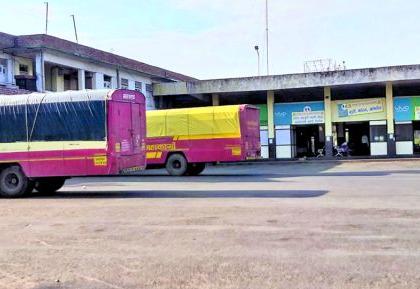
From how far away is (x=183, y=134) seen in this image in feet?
83.8

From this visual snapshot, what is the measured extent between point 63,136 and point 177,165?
10.7 meters

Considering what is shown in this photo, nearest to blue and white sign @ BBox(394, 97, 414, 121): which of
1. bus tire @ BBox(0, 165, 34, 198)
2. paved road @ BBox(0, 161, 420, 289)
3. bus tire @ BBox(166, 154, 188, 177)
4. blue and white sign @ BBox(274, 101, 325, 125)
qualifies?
blue and white sign @ BBox(274, 101, 325, 125)

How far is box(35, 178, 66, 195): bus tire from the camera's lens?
16.9m

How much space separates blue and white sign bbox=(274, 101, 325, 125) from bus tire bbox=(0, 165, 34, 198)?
26915mm

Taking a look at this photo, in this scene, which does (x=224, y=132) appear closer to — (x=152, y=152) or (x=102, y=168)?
(x=152, y=152)

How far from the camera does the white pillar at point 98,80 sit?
113 feet

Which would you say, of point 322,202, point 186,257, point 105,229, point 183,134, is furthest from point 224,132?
point 186,257

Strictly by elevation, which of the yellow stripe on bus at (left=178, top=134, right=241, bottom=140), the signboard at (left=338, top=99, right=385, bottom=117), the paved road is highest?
the signboard at (left=338, top=99, right=385, bottom=117)

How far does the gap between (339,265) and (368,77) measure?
3233cm

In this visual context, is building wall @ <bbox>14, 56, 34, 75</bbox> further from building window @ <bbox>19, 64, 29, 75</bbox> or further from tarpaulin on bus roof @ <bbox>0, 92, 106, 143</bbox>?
tarpaulin on bus roof @ <bbox>0, 92, 106, 143</bbox>

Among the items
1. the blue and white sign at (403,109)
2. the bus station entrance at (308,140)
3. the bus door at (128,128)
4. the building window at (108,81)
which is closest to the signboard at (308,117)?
the bus station entrance at (308,140)

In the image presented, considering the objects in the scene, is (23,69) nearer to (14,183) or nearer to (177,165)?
(177,165)

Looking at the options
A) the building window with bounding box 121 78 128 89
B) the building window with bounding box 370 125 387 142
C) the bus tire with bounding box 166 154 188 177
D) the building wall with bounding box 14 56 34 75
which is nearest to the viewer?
the bus tire with bounding box 166 154 188 177

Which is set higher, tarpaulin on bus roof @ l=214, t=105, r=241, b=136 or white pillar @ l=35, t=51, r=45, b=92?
white pillar @ l=35, t=51, r=45, b=92
